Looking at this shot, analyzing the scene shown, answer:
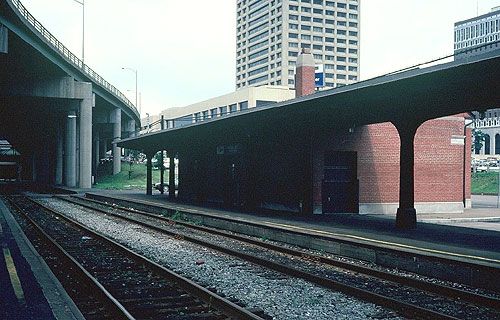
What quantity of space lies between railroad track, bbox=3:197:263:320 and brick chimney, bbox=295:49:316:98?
2412cm

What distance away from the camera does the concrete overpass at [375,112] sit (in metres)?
15.3

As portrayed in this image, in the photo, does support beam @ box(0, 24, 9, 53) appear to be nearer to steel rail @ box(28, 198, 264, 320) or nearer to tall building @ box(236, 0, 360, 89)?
steel rail @ box(28, 198, 264, 320)

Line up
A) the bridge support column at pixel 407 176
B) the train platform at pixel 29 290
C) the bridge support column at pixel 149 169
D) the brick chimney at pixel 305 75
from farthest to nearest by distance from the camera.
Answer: the bridge support column at pixel 149 169, the brick chimney at pixel 305 75, the bridge support column at pixel 407 176, the train platform at pixel 29 290

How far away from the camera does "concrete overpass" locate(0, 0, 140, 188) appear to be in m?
43.0

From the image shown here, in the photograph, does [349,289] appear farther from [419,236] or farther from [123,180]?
[123,180]

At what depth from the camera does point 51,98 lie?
2163 inches

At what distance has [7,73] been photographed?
4812 cm

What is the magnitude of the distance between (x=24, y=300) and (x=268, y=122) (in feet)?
61.2

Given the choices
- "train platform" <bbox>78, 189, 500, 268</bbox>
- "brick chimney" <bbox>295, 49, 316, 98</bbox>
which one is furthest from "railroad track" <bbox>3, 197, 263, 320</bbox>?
"brick chimney" <bbox>295, 49, 316, 98</bbox>

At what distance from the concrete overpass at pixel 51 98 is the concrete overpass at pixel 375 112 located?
1560cm

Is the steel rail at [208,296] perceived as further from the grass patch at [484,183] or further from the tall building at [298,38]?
the tall building at [298,38]

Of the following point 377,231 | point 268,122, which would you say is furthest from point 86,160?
point 377,231

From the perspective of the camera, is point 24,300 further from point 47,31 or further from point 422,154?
point 47,31

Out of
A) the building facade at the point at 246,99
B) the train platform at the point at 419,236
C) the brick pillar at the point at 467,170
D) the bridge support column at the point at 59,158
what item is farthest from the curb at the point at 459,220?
the building facade at the point at 246,99
